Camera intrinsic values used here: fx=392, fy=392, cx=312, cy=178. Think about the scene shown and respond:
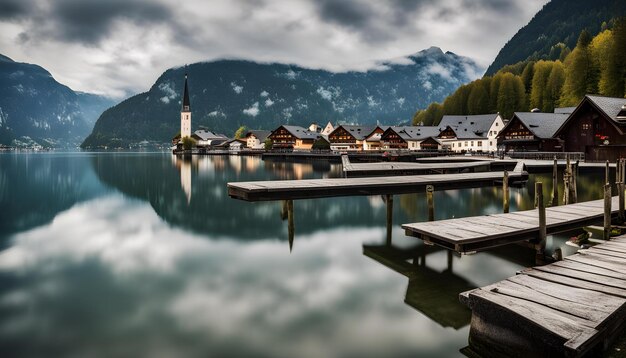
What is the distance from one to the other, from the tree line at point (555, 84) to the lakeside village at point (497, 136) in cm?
858

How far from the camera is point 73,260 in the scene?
63.2ft

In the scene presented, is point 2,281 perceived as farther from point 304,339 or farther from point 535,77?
point 535,77

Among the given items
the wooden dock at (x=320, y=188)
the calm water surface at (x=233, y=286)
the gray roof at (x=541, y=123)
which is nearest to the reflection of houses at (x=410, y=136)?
the gray roof at (x=541, y=123)

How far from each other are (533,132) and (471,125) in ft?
124

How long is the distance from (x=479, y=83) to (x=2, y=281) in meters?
143

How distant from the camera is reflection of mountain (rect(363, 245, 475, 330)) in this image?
11625 mm

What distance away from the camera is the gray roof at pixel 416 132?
116250 mm

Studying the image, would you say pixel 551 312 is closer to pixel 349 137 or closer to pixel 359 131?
pixel 349 137

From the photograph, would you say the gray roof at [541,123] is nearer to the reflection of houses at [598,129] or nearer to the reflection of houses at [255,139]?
the reflection of houses at [598,129]

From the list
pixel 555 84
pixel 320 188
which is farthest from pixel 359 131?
pixel 320 188

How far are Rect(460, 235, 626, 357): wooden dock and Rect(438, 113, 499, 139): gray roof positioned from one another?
357 ft

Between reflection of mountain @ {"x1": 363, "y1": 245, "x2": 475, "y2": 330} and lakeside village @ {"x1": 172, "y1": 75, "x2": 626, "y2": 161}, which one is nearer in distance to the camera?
reflection of mountain @ {"x1": 363, "y1": 245, "x2": 475, "y2": 330}

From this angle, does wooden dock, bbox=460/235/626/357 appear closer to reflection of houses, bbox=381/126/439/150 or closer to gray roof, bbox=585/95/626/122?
gray roof, bbox=585/95/626/122

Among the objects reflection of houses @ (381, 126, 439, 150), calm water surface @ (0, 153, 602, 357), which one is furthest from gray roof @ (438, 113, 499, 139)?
calm water surface @ (0, 153, 602, 357)
